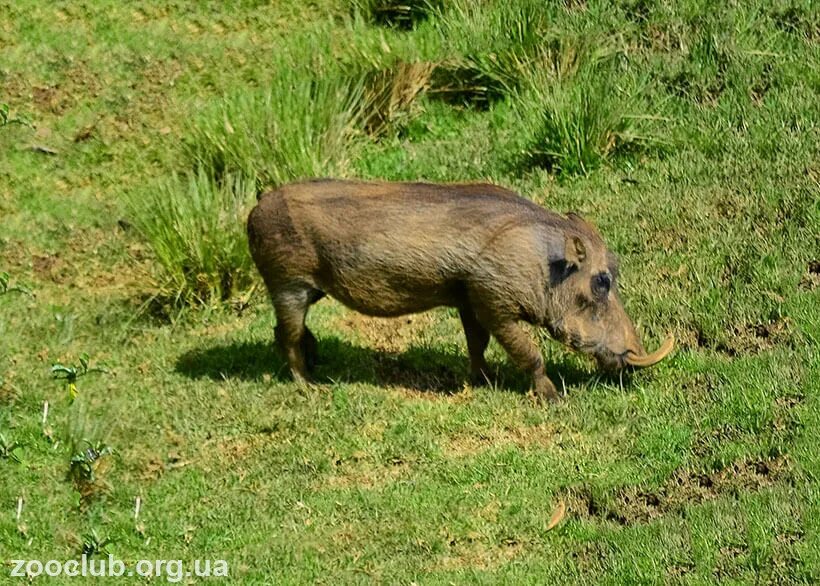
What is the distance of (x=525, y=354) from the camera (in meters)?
8.25

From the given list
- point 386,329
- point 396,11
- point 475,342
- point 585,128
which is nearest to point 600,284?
point 475,342

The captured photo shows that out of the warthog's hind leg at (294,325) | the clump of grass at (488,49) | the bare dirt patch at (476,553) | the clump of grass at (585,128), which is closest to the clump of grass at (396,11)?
the clump of grass at (488,49)

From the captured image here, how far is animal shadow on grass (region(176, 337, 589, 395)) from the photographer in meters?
8.67

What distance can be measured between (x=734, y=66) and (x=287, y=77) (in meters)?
3.45

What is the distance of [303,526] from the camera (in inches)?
287

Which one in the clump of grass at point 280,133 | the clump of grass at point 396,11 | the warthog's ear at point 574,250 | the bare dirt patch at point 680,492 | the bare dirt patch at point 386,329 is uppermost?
the warthog's ear at point 574,250

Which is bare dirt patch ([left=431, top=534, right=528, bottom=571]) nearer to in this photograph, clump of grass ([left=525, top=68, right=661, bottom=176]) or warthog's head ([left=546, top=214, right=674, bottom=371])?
warthog's head ([left=546, top=214, right=674, bottom=371])

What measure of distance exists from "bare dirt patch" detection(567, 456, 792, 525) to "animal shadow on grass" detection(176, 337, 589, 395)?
131cm

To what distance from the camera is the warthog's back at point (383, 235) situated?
8.18 m

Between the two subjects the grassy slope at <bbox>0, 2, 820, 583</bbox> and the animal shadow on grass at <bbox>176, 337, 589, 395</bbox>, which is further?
the animal shadow on grass at <bbox>176, 337, 589, 395</bbox>

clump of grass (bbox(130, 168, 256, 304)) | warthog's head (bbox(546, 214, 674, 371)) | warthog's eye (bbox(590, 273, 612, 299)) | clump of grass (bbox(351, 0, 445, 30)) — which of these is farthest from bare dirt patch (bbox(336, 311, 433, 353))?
clump of grass (bbox(351, 0, 445, 30))

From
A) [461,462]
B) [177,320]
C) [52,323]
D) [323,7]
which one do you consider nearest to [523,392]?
[461,462]

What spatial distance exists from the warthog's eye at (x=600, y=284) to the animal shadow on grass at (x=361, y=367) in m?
0.55

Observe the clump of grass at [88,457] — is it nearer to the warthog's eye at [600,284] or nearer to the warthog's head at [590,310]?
the warthog's head at [590,310]
